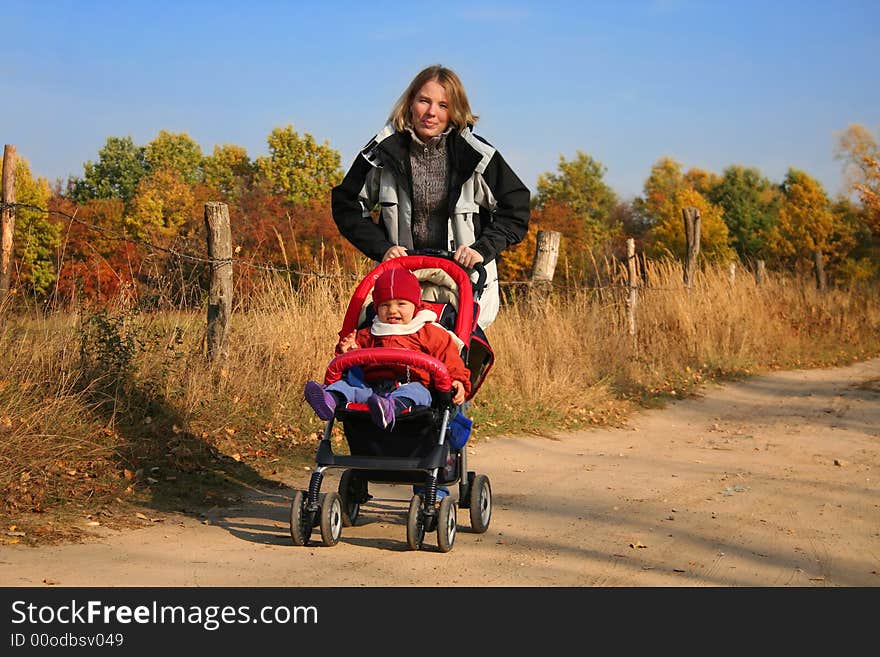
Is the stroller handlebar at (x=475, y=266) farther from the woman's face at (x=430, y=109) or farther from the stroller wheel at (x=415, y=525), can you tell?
the stroller wheel at (x=415, y=525)

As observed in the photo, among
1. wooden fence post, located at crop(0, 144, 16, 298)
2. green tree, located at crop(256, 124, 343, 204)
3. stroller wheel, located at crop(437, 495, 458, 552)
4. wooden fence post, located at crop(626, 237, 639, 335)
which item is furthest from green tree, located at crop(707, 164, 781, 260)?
stroller wheel, located at crop(437, 495, 458, 552)

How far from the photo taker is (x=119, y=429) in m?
7.12

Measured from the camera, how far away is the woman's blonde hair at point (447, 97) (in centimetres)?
586

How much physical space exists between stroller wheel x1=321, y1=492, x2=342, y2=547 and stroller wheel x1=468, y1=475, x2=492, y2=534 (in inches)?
31.2

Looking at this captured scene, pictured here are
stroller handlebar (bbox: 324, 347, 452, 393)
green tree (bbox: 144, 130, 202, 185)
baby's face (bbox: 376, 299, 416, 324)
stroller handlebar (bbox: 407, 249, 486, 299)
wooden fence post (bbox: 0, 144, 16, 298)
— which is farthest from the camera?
green tree (bbox: 144, 130, 202, 185)

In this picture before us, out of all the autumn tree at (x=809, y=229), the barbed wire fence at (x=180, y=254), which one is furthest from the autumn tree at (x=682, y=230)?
the barbed wire fence at (x=180, y=254)

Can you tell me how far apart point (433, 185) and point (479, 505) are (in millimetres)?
1846

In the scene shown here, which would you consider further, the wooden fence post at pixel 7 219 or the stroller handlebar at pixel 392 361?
the wooden fence post at pixel 7 219

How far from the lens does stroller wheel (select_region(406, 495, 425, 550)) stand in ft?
16.7

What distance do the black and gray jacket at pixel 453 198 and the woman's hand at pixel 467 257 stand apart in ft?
0.32

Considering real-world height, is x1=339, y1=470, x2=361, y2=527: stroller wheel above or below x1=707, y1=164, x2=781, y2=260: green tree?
below

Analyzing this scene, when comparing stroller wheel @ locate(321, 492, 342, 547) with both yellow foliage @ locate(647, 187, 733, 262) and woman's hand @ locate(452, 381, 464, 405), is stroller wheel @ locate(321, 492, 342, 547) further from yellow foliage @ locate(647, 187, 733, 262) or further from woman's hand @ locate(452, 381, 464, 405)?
yellow foliage @ locate(647, 187, 733, 262)
